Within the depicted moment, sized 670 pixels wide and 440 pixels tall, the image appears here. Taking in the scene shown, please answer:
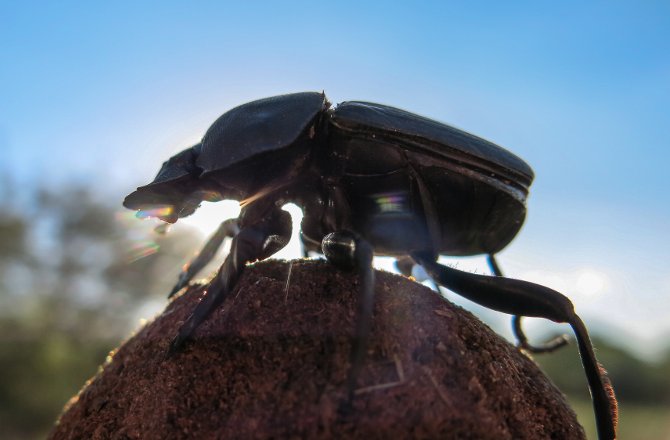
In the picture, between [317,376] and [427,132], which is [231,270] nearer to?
[317,376]

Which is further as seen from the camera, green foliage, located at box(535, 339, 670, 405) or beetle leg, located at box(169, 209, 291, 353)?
green foliage, located at box(535, 339, 670, 405)

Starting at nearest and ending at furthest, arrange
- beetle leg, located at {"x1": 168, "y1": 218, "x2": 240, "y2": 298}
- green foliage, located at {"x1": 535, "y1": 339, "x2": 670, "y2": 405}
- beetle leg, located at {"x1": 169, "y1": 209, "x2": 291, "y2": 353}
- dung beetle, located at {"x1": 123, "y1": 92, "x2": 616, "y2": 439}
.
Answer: beetle leg, located at {"x1": 169, "y1": 209, "x2": 291, "y2": 353}, dung beetle, located at {"x1": 123, "y1": 92, "x2": 616, "y2": 439}, beetle leg, located at {"x1": 168, "y1": 218, "x2": 240, "y2": 298}, green foliage, located at {"x1": 535, "y1": 339, "x2": 670, "y2": 405}

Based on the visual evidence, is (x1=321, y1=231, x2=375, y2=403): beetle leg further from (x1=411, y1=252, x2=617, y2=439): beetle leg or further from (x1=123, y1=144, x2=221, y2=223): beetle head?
(x1=123, y1=144, x2=221, y2=223): beetle head

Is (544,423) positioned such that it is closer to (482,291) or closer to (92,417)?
(482,291)

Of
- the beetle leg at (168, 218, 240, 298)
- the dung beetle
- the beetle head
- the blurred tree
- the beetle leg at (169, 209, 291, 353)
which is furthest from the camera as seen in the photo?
the blurred tree

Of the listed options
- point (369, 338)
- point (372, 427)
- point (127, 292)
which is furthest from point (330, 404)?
point (127, 292)

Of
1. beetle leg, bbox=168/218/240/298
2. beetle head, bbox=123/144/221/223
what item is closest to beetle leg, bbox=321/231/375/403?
beetle head, bbox=123/144/221/223

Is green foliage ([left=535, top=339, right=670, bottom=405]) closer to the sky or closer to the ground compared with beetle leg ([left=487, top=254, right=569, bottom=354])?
closer to the ground
